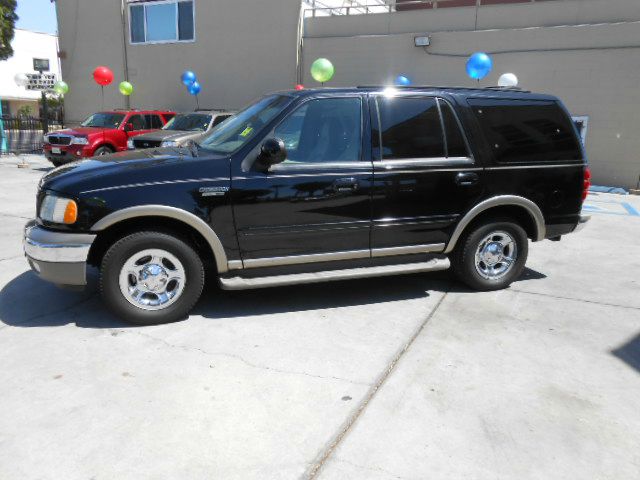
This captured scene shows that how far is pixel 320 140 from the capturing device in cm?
428

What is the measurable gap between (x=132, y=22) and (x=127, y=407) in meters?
18.7

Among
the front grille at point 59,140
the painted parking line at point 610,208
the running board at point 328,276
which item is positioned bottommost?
the painted parking line at point 610,208

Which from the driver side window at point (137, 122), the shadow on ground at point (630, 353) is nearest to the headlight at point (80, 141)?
the driver side window at point (137, 122)

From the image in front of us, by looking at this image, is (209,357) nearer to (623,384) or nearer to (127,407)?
(127,407)

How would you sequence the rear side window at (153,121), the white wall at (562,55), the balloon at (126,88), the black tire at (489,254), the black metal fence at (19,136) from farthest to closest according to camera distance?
1. the black metal fence at (19,136)
2. the balloon at (126,88)
3. the rear side window at (153,121)
4. the white wall at (562,55)
5. the black tire at (489,254)

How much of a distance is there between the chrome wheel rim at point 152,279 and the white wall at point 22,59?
151 ft

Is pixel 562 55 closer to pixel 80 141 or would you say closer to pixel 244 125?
pixel 244 125

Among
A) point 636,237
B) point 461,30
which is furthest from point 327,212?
point 461,30

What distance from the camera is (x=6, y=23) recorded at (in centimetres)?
3038

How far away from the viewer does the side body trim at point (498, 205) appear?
4.70 meters

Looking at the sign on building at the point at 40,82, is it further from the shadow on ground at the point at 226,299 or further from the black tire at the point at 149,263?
the black tire at the point at 149,263

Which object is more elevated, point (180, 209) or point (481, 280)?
point (180, 209)

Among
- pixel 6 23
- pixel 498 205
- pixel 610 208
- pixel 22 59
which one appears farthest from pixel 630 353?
pixel 22 59

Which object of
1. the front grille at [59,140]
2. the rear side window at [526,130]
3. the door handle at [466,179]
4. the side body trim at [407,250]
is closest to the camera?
the side body trim at [407,250]
